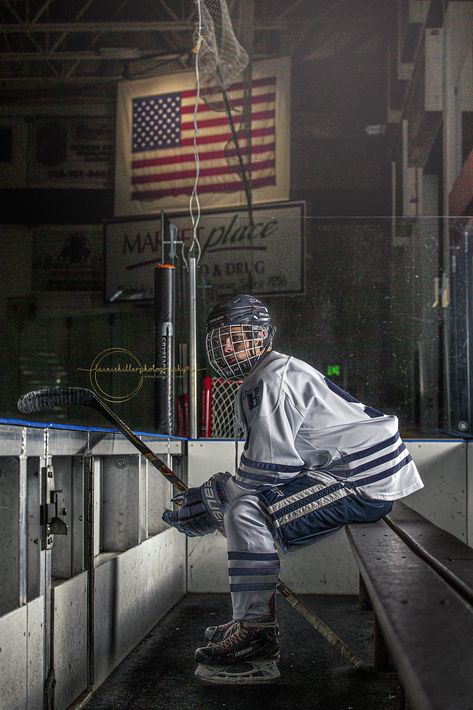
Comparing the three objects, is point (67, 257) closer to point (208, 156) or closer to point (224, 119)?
point (208, 156)

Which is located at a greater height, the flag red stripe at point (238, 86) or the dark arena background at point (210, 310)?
the flag red stripe at point (238, 86)

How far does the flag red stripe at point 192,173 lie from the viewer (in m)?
8.66

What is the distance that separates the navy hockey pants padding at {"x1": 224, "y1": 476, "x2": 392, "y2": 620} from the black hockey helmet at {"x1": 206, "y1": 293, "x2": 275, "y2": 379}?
44cm

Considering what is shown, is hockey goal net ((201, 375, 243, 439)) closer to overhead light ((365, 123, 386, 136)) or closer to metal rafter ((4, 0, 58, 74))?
overhead light ((365, 123, 386, 136))

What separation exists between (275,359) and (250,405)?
176mm

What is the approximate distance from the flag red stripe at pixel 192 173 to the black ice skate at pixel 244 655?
649 centimetres

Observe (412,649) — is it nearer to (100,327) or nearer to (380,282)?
(380,282)

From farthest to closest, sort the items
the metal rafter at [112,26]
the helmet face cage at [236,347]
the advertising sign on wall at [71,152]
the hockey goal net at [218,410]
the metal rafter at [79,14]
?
1. the advertising sign on wall at [71,152]
2. the metal rafter at [79,14]
3. the metal rafter at [112,26]
4. the hockey goal net at [218,410]
5. the helmet face cage at [236,347]

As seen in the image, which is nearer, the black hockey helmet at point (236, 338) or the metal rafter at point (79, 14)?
the black hockey helmet at point (236, 338)

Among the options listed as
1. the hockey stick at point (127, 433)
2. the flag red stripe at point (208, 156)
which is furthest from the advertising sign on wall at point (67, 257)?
the hockey stick at point (127, 433)

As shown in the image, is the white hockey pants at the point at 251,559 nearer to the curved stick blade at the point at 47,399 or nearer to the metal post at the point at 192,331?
the curved stick blade at the point at 47,399

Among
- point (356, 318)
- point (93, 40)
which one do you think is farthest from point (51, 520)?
point (93, 40)

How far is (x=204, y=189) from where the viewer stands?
28.7 ft

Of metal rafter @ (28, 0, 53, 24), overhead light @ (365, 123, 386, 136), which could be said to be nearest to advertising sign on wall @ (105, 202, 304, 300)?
overhead light @ (365, 123, 386, 136)
